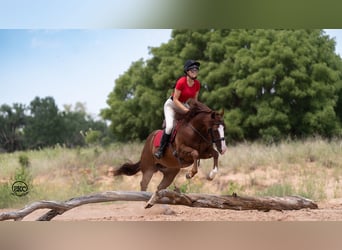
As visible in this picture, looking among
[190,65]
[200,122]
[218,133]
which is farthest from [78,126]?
[218,133]

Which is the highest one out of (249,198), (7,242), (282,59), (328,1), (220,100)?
(328,1)

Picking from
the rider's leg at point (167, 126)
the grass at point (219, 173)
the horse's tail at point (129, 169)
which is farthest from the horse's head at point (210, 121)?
the horse's tail at point (129, 169)

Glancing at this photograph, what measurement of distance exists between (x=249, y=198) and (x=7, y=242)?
273 centimetres

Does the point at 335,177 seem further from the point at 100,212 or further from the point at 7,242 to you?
the point at 7,242

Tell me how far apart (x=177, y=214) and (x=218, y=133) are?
1163mm

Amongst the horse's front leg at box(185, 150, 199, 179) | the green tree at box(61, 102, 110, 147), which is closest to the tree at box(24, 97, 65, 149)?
the green tree at box(61, 102, 110, 147)

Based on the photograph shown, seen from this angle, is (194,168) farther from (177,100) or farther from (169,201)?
(177,100)

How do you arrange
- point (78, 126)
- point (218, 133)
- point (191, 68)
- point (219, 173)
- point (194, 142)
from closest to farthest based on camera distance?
1. point (218, 133)
2. point (194, 142)
3. point (191, 68)
4. point (219, 173)
5. point (78, 126)

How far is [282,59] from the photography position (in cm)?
733

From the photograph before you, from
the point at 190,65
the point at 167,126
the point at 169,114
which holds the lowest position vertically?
the point at 167,126

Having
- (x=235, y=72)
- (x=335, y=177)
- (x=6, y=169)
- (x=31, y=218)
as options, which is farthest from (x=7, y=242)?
(x=335, y=177)

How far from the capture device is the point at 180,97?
6551 millimetres

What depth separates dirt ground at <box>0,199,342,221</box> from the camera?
258 inches

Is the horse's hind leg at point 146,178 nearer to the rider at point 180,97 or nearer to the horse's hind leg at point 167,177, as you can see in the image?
the horse's hind leg at point 167,177
